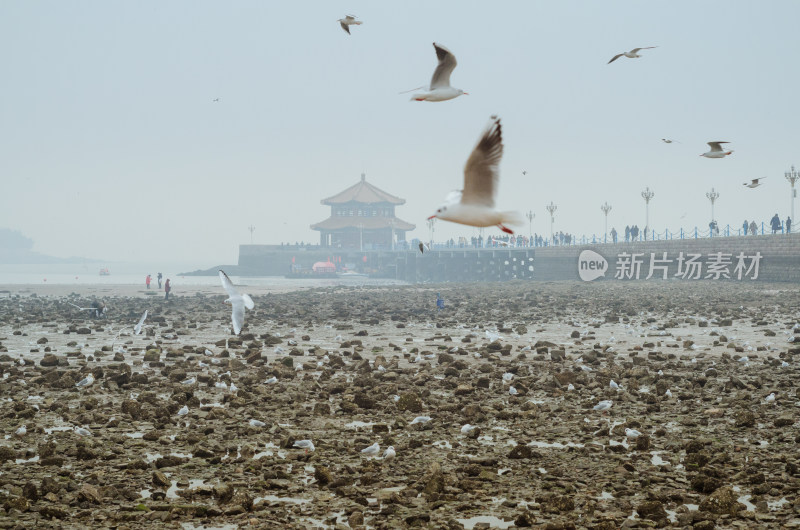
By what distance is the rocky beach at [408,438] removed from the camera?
5773mm

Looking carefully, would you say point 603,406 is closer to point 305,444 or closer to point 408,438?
point 408,438

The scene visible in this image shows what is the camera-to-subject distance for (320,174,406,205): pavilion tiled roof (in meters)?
112

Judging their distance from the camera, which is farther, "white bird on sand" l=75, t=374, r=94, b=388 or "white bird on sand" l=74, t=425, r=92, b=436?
"white bird on sand" l=75, t=374, r=94, b=388

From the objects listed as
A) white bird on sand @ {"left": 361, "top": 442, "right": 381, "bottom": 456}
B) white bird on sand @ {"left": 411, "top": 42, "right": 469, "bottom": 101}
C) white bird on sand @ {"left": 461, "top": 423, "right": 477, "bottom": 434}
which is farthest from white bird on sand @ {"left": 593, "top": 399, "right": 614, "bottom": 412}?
white bird on sand @ {"left": 411, "top": 42, "right": 469, "bottom": 101}

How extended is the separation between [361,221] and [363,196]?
14.6ft

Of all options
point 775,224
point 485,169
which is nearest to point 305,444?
point 485,169

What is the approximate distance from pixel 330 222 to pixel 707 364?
10010cm

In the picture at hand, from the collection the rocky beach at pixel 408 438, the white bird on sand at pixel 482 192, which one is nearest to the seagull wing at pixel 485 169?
the white bird on sand at pixel 482 192

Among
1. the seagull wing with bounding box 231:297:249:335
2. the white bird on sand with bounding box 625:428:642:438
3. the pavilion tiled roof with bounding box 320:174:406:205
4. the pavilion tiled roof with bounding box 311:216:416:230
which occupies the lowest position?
the white bird on sand with bounding box 625:428:642:438

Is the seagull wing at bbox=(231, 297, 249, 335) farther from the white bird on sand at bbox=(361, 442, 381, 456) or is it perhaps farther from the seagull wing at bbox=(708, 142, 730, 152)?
the seagull wing at bbox=(708, 142, 730, 152)

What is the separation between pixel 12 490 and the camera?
238 inches

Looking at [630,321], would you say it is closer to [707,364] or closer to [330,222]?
[707,364]

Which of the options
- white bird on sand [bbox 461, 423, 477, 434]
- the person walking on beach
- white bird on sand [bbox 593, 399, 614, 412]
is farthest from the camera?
the person walking on beach

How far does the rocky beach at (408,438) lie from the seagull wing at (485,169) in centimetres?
228
